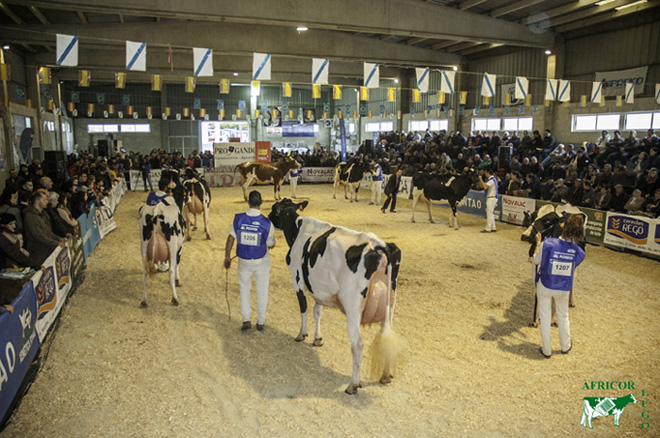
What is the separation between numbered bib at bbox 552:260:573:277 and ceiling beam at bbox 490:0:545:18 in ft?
53.4

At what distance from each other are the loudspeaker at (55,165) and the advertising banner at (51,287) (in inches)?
420

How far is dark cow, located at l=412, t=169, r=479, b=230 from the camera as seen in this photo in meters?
14.0

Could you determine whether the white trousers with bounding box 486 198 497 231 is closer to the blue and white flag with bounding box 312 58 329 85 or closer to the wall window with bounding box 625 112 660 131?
the blue and white flag with bounding box 312 58 329 85

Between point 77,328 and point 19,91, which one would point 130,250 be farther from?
point 19,91

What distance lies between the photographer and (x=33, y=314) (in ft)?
17.5

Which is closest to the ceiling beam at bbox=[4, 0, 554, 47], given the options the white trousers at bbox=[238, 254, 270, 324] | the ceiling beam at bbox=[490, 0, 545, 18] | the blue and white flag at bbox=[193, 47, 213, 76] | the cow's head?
the ceiling beam at bbox=[490, 0, 545, 18]

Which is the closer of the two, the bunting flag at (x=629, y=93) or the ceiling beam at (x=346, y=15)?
the ceiling beam at (x=346, y=15)

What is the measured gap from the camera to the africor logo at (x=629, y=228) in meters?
10.7

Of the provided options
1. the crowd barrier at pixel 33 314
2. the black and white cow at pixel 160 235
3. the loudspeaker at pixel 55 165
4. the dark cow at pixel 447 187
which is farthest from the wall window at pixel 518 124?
the crowd barrier at pixel 33 314

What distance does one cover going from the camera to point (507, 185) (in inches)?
672

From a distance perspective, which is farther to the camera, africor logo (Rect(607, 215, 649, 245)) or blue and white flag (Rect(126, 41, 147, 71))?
blue and white flag (Rect(126, 41, 147, 71))

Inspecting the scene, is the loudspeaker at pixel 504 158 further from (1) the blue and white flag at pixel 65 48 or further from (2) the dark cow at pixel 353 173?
(1) the blue and white flag at pixel 65 48

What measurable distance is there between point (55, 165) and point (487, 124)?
76.4ft

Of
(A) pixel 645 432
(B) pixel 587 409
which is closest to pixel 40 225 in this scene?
(B) pixel 587 409
